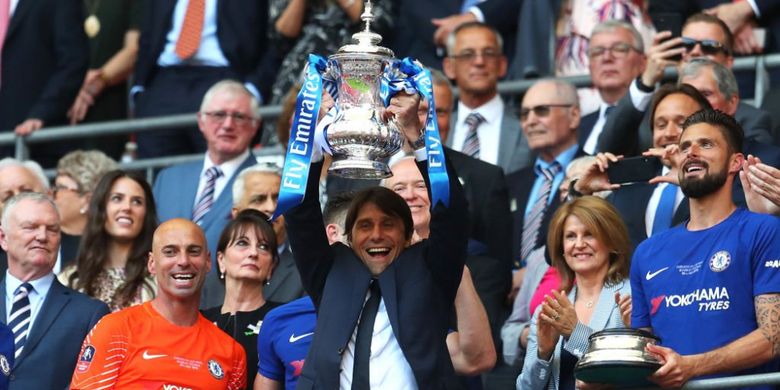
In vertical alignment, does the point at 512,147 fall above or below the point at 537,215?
above

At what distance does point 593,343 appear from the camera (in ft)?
29.5

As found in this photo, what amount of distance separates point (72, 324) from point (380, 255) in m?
2.24

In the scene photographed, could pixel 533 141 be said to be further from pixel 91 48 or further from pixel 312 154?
pixel 91 48

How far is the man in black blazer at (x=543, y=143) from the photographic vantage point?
12.2 m

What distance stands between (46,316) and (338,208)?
1812 mm

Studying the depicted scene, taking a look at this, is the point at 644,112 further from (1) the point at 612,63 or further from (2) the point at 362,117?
(2) the point at 362,117

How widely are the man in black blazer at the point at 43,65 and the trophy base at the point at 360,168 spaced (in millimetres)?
6612

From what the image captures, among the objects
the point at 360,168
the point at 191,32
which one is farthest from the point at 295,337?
the point at 191,32

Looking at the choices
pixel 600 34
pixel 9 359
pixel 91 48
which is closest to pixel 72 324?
pixel 9 359

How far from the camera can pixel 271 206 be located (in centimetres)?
1171

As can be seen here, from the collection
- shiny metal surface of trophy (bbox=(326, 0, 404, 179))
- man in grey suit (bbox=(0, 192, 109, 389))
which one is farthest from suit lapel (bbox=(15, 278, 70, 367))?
shiny metal surface of trophy (bbox=(326, 0, 404, 179))

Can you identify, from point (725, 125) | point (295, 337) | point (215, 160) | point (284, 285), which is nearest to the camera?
point (725, 125)

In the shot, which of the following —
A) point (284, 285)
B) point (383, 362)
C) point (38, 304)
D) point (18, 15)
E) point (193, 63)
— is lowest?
point (383, 362)

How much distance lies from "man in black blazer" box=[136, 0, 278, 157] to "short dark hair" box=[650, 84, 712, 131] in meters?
4.16
